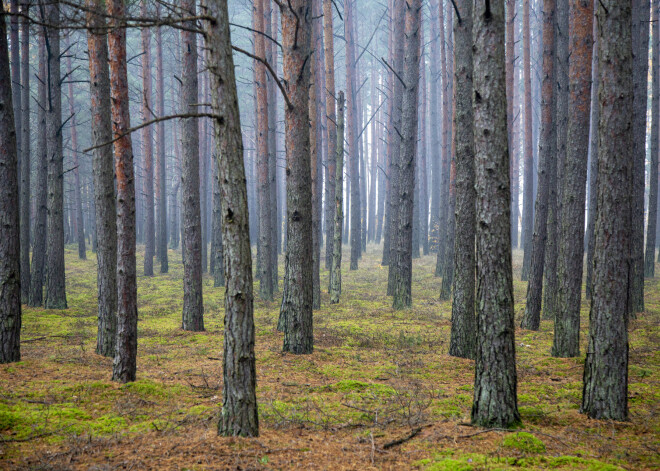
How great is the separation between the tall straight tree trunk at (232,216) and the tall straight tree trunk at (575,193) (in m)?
6.43

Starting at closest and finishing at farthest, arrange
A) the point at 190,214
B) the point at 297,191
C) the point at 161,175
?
1. the point at 297,191
2. the point at 190,214
3. the point at 161,175

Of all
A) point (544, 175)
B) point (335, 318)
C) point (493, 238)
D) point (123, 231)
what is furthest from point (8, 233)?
point (544, 175)

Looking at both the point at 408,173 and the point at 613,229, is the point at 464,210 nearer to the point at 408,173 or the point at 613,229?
the point at 613,229

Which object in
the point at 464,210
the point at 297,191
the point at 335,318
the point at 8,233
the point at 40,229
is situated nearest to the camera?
the point at 8,233

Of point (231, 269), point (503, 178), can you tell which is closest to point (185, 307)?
point (231, 269)

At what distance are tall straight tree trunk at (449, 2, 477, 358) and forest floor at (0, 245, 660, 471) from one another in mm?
634

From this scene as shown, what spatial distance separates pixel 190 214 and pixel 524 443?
28.9ft

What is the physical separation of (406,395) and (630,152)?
4146mm

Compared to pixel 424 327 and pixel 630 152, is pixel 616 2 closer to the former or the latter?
pixel 630 152

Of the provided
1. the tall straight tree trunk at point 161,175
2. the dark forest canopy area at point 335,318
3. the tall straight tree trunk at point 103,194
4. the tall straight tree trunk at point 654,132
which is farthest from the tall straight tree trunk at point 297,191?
the tall straight tree trunk at point 161,175

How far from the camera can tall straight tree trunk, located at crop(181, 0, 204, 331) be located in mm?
10969

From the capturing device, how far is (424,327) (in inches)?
451

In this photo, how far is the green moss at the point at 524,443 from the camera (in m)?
4.41

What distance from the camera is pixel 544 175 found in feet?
37.8
